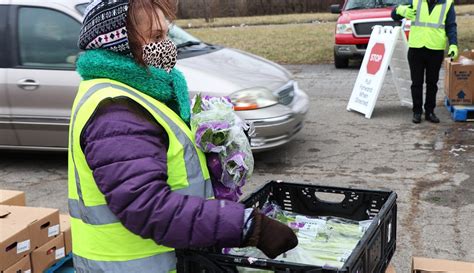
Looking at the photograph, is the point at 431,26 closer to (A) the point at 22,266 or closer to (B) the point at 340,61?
(B) the point at 340,61

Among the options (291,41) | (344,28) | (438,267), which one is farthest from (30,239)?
(291,41)

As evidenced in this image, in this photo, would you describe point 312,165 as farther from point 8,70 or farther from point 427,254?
point 8,70

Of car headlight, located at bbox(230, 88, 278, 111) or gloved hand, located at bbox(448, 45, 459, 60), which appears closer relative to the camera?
car headlight, located at bbox(230, 88, 278, 111)

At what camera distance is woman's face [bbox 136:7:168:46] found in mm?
1698

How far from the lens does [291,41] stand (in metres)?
17.7

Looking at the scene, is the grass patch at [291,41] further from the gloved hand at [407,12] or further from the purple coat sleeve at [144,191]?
the purple coat sleeve at [144,191]

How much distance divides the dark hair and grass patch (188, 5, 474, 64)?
509 inches

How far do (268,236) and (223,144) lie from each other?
317 mm

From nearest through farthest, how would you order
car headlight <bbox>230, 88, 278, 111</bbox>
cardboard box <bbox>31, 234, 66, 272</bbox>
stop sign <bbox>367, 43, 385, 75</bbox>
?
cardboard box <bbox>31, 234, 66, 272</bbox>
car headlight <bbox>230, 88, 278, 111</bbox>
stop sign <bbox>367, 43, 385, 75</bbox>

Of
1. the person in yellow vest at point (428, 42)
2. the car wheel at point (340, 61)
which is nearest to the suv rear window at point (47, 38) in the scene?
the person in yellow vest at point (428, 42)

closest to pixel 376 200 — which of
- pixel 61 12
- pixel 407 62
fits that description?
pixel 61 12

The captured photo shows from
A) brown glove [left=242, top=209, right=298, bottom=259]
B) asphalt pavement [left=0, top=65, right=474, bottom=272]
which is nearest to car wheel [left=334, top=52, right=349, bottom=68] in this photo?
asphalt pavement [left=0, top=65, right=474, bottom=272]

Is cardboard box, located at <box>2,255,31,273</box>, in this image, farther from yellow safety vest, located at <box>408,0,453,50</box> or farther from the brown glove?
yellow safety vest, located at <box>408,0,453,50</box>

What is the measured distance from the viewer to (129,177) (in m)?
1.55
